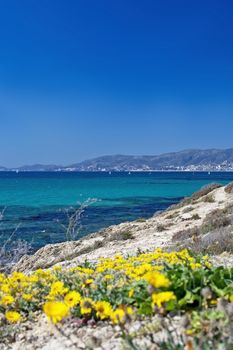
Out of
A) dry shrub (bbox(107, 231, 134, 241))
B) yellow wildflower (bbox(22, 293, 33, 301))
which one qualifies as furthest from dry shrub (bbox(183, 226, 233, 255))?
dry shrub (bbox(107, 231, 134, 241))

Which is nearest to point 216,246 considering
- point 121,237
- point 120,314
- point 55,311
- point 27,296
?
point 27,296

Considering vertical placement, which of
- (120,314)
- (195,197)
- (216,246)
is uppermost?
(120,314)

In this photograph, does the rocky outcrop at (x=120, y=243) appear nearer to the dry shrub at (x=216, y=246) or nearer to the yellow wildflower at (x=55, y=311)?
the dry shrub at (x=216, y=246)

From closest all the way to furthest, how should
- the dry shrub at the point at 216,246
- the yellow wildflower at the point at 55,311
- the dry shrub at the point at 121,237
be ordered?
the yellow wildflower at the point at 55,311
the dry shrub at the point at 216,246
the dry shrub at the point at 121,237

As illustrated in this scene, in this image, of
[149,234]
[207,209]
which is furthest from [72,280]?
[207,209]

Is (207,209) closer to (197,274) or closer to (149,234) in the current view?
(149,234)

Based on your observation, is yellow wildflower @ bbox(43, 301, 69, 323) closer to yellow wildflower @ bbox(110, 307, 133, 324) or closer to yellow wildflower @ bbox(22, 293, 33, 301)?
yellow wildflower @ bbox(110, 307, 133, 324)

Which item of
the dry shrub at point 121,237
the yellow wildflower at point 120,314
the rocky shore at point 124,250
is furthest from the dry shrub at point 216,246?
the dry shrub at point 121,237

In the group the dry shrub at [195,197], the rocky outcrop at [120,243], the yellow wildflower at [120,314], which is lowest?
the rocky outcrop at [120,243]

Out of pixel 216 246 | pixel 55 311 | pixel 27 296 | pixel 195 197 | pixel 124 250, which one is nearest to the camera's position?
pixel 55 311

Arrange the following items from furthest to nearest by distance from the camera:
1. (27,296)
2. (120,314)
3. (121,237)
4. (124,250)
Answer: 1. (121,237)
2. (124,250)
3. (27,296)
4. (120,314)

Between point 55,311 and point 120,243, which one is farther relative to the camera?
point 120,243

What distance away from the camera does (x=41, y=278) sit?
5852 mm

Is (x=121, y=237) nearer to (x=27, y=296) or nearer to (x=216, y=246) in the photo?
(x=216, y=246)
